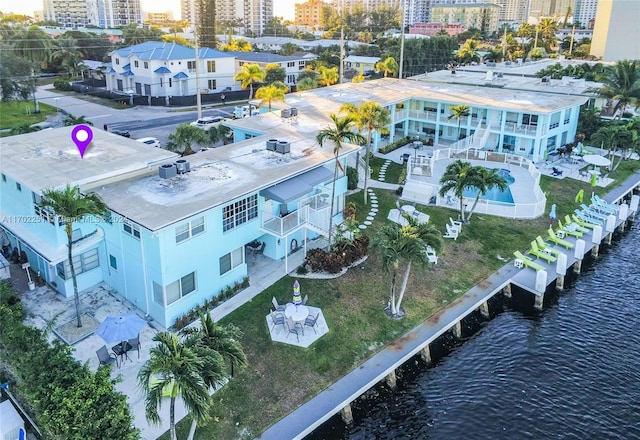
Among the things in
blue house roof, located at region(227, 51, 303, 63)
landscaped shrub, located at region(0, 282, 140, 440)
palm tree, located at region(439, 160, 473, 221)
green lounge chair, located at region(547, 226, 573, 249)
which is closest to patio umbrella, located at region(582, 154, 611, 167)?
green lounge chair, located at region(547, 226, 573, 249)

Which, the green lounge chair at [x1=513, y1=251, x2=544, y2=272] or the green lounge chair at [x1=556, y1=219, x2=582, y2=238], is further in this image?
the green lounge chair at [x1=556, y1=219, x2=582, y2=238]

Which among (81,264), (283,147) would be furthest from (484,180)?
(81,264)

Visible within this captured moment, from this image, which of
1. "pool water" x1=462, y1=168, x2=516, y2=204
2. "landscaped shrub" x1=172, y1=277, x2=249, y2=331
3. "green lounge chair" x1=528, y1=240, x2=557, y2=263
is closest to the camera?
"landscaped shrub" x1=172, y1=277, x2=249, y2=331

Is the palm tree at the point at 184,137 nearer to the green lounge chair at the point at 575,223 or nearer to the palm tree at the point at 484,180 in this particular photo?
the palm tree at the point at 484,180

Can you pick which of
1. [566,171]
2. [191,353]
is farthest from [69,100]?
[191,353]

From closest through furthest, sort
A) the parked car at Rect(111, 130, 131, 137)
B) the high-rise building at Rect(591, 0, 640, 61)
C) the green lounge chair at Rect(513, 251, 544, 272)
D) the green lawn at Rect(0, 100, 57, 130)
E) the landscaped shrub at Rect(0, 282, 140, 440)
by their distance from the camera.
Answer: the landscaped shrub at Rect(0, 282, 140, 440) < the green lounge chair at Rect(513, 251, 544, 272) < the parked car at Rect(111, 130, 131, 137) < the green lawn at Rect(0, 100, 57, 130) < the high-rise building at Rect(591, 0, 640, 61)

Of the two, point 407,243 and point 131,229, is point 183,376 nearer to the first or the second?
point 131,229

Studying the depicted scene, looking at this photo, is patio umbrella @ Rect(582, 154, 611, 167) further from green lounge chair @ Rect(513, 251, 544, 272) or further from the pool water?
green lounge chair @ Rect(513, 251, 544, 272)

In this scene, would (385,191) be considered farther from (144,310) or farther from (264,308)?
(144,310)
